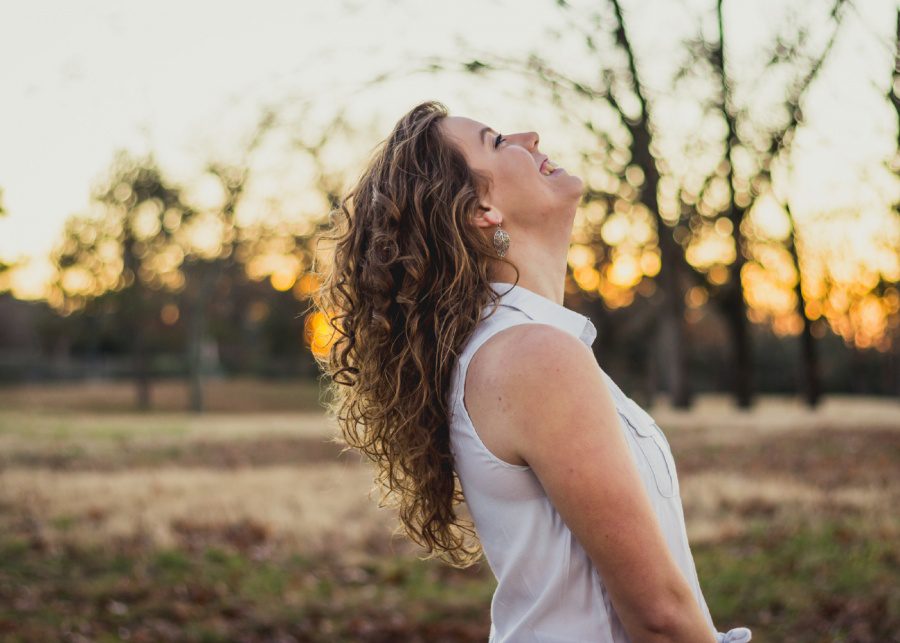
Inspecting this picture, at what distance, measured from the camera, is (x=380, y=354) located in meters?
2.07

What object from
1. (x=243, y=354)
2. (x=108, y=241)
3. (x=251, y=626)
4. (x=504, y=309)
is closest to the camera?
(x=504, y=309)

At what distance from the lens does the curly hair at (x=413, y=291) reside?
1.92 metres

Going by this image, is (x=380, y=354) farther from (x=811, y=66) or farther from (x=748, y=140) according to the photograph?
(x=748, y=140)

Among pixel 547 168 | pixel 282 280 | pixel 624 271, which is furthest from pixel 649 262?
pixel 547 168

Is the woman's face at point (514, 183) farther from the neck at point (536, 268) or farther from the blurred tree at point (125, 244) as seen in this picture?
the blurred tree at point (125, 244)

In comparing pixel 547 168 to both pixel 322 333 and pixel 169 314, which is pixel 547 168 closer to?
pixel 322 333

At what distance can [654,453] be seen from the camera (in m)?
1.82

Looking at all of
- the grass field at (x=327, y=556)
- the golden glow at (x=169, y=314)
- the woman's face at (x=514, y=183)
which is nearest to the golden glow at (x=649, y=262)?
the grass field at (x=327, y=556)

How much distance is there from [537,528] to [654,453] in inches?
11.8

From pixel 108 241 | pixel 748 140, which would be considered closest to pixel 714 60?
pixel 748 140

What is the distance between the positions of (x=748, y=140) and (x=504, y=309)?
545cm

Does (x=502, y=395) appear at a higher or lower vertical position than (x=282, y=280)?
higher

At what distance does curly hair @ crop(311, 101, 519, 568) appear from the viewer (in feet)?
6.31

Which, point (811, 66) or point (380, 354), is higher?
point (811, 66)
